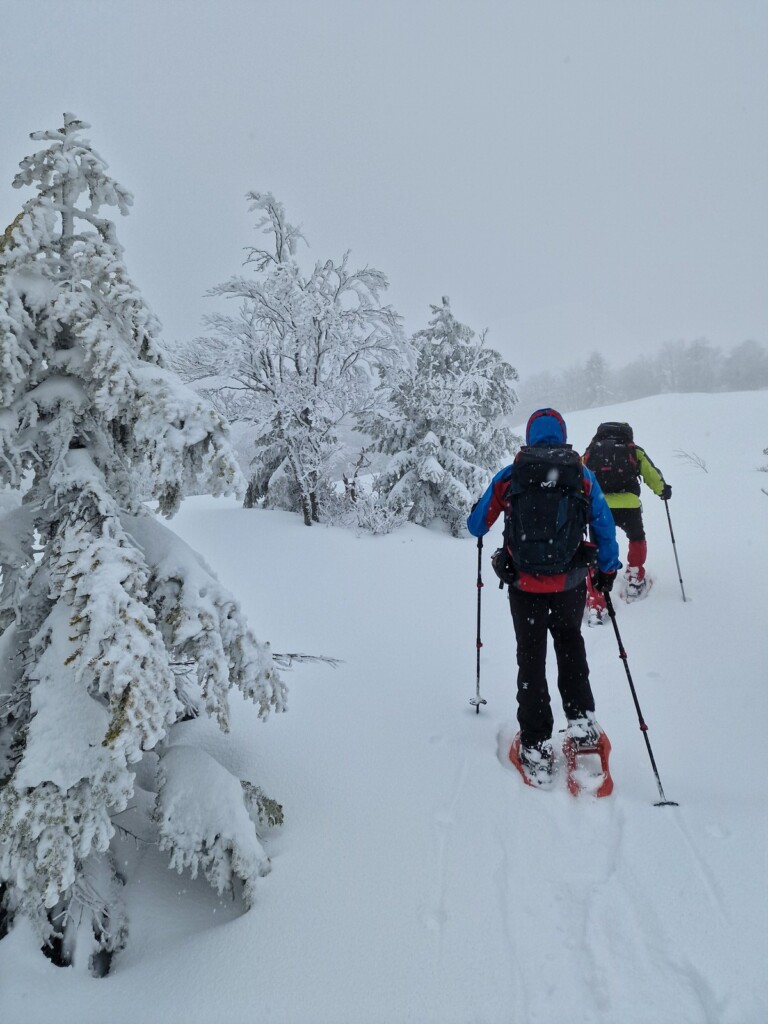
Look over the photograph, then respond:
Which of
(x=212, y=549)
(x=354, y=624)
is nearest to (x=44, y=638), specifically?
(x=354, y=624)

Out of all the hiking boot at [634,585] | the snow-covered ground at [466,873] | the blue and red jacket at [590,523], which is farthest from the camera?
the hiking boot at [634,585]

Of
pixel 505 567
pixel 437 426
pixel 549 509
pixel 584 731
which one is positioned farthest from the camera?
pixel 437 426

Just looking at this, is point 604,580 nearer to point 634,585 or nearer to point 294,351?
point 634,585

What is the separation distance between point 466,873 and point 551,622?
1.75 m

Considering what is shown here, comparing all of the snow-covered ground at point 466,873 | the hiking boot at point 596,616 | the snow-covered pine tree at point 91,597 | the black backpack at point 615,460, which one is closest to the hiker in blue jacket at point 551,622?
the snow-covered ground at point 466,873

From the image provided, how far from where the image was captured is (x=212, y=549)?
420 inches

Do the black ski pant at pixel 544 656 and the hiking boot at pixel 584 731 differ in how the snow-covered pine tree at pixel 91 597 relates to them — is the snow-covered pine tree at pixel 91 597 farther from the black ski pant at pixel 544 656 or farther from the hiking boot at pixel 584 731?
the hiking boot at pixel 584 731

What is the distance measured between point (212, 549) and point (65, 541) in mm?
8220

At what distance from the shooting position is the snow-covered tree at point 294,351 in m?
11.9

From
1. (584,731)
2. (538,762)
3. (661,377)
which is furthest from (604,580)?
(661,377)

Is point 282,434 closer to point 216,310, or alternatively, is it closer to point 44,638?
point 216,310

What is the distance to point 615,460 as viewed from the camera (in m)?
6.77

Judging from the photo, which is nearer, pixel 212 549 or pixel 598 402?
pixel 212 549

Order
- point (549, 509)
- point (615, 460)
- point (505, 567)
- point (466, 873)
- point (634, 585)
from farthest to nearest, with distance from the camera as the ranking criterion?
point (634, 585) → point (615, 460) → point (505, 567) → point (549, 509) → point (466, 873)
